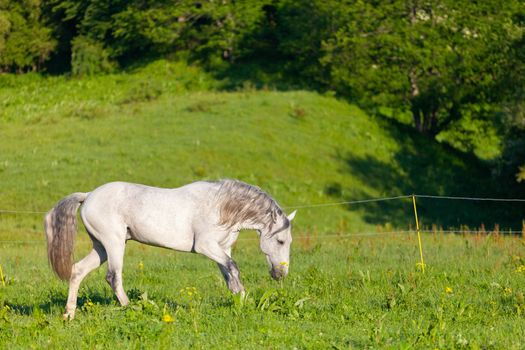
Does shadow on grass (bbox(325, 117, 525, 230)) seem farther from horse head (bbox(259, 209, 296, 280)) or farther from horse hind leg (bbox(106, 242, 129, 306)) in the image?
horse hind leg (bbox(106, 242, 129, 306))

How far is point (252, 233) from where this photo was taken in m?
30.1

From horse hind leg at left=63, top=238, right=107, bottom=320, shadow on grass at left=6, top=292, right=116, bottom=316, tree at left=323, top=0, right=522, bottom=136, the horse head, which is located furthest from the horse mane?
tree at left=323, top=0, right=522, bottom=136

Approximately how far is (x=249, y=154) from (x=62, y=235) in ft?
86.8

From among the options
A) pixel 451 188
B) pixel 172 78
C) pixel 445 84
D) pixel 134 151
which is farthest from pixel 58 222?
pixel 172 78

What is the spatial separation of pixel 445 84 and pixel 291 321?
35.6 metres

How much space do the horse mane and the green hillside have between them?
55.4ft

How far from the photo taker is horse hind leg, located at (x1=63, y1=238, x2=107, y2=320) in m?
12.2

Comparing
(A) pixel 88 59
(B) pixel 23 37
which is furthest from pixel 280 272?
(B) pixel 23 37

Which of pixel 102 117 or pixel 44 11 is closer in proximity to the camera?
pixel 102 117

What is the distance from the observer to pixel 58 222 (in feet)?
41.5

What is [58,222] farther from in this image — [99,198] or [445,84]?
[445,84]

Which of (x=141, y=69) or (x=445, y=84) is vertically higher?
(x=445, y=84)

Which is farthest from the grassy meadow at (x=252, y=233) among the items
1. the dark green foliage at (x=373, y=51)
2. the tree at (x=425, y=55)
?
the tree at (x=425, y=55)

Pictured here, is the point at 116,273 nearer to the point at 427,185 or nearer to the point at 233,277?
the point at 233,277
